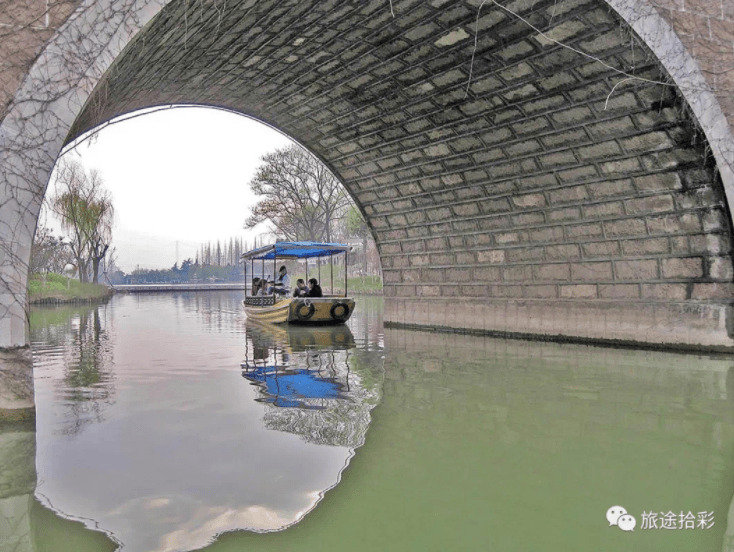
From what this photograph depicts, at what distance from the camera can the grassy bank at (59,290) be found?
3142 centimetres

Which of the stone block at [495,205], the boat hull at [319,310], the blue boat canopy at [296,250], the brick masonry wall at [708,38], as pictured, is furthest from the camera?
the blue boat canopy at [296,250]

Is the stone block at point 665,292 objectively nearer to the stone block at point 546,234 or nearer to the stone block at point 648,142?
the stone block at point 546,234

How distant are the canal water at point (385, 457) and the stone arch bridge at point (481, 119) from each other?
172cm

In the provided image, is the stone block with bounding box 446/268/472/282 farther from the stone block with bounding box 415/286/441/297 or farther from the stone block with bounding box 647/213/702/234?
the stone block with bounding box 647/213/702/234

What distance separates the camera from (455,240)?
46.6 ft

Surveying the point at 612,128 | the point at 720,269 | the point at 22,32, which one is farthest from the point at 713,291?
the point at 22,32

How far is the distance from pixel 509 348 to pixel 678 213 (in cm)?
356

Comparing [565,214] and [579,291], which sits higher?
[565,214]

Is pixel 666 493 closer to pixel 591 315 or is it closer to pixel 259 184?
pixel 591 315

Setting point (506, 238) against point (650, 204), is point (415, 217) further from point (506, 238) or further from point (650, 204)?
point (650, 204)

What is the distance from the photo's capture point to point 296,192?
30.5 meters

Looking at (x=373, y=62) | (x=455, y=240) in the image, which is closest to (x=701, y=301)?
(x=455, y=240)

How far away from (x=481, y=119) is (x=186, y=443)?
8.53 m

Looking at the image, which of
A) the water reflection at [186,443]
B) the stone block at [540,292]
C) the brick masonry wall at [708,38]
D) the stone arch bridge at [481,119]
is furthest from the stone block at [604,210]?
the water reflection at [186,443]
